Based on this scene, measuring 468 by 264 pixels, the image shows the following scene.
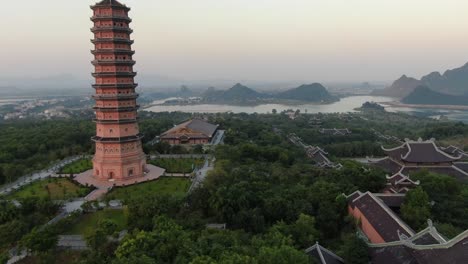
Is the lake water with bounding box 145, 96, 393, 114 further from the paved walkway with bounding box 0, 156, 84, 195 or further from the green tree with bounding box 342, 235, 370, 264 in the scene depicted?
the green tree with bounding box 342, 235, 370, 264

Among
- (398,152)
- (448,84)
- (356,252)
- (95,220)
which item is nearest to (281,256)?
(356,252)

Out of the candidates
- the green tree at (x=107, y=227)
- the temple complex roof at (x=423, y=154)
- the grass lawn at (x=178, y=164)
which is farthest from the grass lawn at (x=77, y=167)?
the temple complex roof at (x=423, y=154)

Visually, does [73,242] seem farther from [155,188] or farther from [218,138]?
[218,138]

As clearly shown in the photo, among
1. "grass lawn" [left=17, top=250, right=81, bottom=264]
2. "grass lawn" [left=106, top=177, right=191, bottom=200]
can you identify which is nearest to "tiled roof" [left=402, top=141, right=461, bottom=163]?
"grass lawn" [left=106, top=177, right=191, bottom=200]

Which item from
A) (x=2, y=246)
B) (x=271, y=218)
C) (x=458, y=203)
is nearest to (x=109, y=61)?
(x=2, y=246)

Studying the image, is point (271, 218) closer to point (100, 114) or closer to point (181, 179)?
point (181, 179)

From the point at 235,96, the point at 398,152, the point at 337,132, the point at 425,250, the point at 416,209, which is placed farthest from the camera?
the point at 235,96
